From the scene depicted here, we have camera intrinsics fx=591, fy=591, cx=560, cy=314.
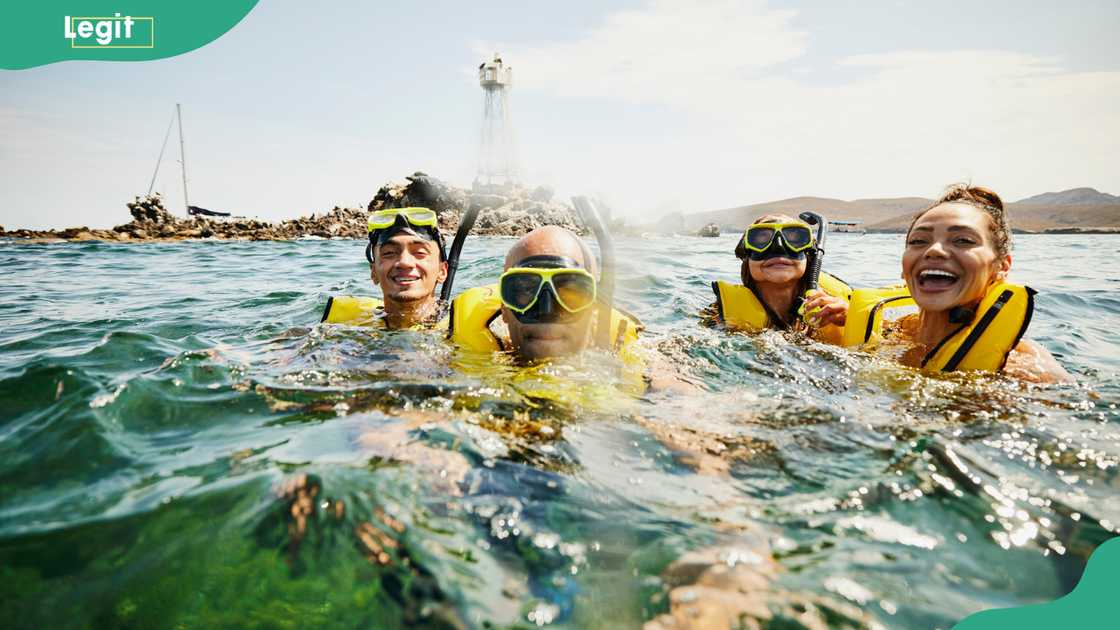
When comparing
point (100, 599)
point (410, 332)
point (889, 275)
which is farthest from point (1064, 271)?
point (100, 599)

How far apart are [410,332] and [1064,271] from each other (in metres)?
15.2

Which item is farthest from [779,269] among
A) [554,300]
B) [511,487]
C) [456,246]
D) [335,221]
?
[335,221]

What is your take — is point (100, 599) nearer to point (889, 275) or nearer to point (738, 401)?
point (738, 401)

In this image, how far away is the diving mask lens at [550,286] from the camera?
3.55 meters

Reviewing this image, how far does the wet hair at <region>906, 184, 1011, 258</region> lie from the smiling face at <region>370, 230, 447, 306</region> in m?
3.71

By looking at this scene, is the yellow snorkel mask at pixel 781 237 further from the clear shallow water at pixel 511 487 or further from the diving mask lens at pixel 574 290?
the diving mask lens at pixel 574 290

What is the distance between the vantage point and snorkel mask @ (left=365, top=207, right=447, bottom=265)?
5039mm

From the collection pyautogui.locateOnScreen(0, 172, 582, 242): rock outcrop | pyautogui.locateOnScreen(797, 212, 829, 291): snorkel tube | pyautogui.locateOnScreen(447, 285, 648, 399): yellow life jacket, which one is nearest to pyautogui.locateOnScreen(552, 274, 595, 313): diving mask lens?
pyautogui.locateOnScreen(447, 285, 648, 399): yellow life jacket

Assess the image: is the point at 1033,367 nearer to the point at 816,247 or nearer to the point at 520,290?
the point at 816,247

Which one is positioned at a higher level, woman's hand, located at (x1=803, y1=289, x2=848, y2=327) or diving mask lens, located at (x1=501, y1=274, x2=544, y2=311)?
diving mask lens, located at (x1=501, y1=274, x2=544, y2=311)

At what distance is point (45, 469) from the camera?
235cm

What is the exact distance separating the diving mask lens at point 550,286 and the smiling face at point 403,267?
164cm

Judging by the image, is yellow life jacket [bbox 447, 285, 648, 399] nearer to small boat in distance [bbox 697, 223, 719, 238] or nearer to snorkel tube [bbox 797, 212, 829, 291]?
snorkel tube [bbox 797, 212, 829, 291]

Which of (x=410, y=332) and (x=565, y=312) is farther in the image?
(x=410, y=332)
